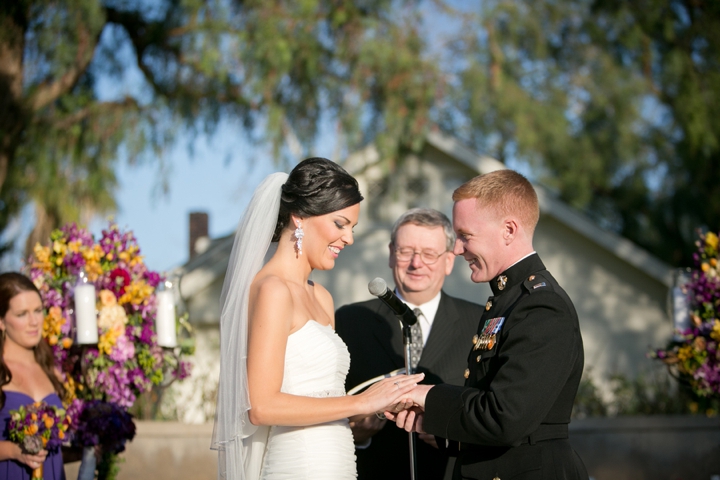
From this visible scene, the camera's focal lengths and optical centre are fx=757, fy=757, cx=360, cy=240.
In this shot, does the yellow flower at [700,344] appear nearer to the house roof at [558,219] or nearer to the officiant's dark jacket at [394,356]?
the officiant's dark jacket at [394,356]

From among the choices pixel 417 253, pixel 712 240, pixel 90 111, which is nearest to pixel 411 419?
pixel 417 253

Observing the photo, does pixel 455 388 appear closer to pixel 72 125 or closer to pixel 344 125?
pixel 344 125

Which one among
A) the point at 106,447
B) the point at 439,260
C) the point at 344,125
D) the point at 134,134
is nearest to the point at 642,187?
the point at 344,125

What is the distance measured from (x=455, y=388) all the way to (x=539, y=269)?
66 cm

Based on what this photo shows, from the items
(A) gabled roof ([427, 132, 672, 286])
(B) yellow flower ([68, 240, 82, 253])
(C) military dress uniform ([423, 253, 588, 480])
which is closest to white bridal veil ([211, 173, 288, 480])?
(C) military dress uniform ([423, 253, 588, 480])

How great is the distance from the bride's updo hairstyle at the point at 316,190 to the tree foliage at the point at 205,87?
796 centimetres

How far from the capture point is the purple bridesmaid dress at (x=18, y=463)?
15.4 ft

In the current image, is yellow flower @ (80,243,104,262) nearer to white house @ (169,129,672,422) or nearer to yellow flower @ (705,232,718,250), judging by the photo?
yellow flower @ (705,232,718,250)

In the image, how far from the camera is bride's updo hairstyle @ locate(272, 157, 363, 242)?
390 centimetres

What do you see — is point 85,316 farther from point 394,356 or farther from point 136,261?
point 394,356

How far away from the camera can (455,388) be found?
3.42 meters

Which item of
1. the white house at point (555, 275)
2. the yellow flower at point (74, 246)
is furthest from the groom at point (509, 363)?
the white house at point (555, 275)

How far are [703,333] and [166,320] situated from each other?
13.0ft

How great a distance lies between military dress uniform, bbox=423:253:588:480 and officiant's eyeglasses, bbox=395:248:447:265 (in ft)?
4.95
